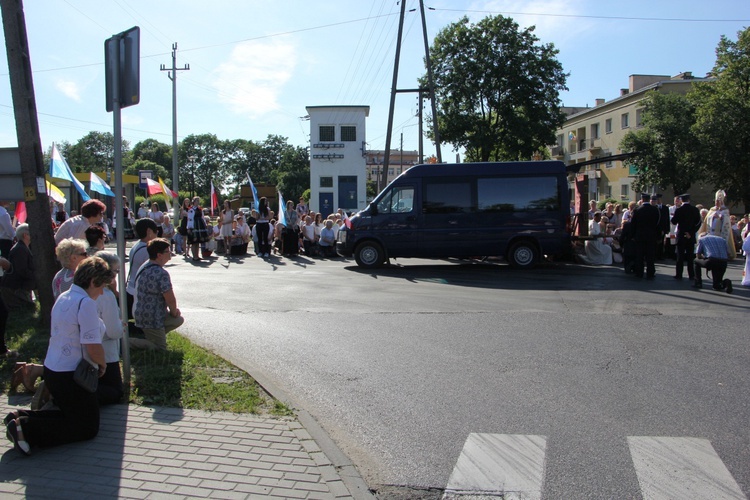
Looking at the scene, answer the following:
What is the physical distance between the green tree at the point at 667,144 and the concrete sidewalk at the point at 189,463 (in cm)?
4459

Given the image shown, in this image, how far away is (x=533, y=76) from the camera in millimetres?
40562

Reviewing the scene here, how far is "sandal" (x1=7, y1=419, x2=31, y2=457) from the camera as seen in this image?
4.25 m

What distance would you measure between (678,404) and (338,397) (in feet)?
9.95

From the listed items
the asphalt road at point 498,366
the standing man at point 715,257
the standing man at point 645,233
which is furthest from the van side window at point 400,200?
the standing man at point 715,257

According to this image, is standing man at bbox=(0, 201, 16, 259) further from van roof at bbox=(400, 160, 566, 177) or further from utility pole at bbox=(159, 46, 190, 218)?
utility pole at bbox=(159, 46, 190, 218)

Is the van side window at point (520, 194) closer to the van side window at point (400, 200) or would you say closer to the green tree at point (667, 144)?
the van side window at point (400, 200)

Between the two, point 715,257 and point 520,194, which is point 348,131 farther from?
point 715,257

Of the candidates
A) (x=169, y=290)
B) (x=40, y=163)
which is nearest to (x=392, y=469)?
(x=169, y=290)

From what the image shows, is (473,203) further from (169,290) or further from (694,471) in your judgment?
(694,471)

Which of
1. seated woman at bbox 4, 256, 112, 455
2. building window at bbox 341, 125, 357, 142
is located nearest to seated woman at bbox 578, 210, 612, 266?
seated woman at bbox 4, 256, 112, 455

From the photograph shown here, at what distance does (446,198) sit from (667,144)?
1431 inches

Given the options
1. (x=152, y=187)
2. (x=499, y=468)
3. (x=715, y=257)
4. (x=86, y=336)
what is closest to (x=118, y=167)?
(x=86, y=336)

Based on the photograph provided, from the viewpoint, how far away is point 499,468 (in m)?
4.29

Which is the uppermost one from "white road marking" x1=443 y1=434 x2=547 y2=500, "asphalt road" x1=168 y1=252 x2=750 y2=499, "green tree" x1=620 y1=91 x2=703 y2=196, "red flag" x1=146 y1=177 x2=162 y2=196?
"green tree" x1=620 y1=91 x2=703 y2=196
